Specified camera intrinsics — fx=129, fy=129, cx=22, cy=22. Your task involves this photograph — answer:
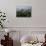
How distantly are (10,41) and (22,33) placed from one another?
381 millimetres

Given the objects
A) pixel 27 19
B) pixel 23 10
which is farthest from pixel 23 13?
pixel 27 19

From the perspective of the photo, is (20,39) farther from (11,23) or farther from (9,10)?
(9,10)

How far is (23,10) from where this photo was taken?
321cm

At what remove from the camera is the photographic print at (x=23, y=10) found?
3203 millimetres

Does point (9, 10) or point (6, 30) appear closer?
point (6, 30)

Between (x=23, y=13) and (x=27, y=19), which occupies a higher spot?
(x=23, y=13)

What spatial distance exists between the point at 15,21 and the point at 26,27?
317mm

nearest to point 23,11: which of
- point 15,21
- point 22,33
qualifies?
point 15,21

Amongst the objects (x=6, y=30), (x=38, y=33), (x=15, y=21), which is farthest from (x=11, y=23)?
(x=38, y=33)

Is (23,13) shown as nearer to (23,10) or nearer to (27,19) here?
(23,10)

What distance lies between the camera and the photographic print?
10.5ft

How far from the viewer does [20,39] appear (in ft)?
10.6

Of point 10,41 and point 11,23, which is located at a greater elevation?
point 11,23

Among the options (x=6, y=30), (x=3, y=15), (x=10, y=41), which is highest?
(x=3, y=15)
